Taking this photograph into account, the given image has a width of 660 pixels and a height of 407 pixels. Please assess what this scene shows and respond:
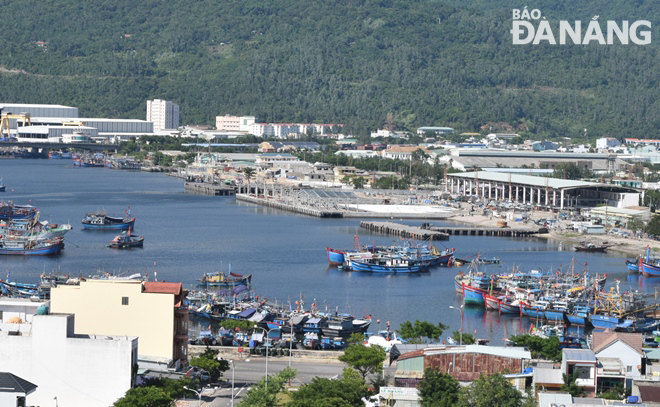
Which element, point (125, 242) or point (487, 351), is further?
point (125, 242)

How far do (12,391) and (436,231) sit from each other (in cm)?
2282

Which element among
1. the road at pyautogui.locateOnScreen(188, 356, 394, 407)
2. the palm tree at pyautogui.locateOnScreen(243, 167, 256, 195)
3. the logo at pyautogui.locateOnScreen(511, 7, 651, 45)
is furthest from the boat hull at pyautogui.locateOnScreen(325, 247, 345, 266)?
the logo at pyautogui.locateOnScreen(511, 7, 651, 45)

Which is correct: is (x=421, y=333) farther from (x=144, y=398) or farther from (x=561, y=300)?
(x=144, y=398)

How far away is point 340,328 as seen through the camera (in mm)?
17984

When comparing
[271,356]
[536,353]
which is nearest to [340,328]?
[271,356]

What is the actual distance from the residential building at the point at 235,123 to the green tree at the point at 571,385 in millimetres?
68829

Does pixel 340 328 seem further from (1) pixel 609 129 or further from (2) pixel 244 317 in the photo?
(1) pixel 609 129

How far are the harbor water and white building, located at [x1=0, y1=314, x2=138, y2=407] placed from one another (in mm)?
7668

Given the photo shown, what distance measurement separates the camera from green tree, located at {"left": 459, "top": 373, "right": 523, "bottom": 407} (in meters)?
11.1

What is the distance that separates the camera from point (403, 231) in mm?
33000

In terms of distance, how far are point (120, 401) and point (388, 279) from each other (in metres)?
14.3

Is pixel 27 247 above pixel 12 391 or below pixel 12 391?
below

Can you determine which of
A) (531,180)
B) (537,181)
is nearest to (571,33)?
(531,180)

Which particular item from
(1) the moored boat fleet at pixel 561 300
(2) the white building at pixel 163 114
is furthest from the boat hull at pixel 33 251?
(2) the white building at pixel 163 114
